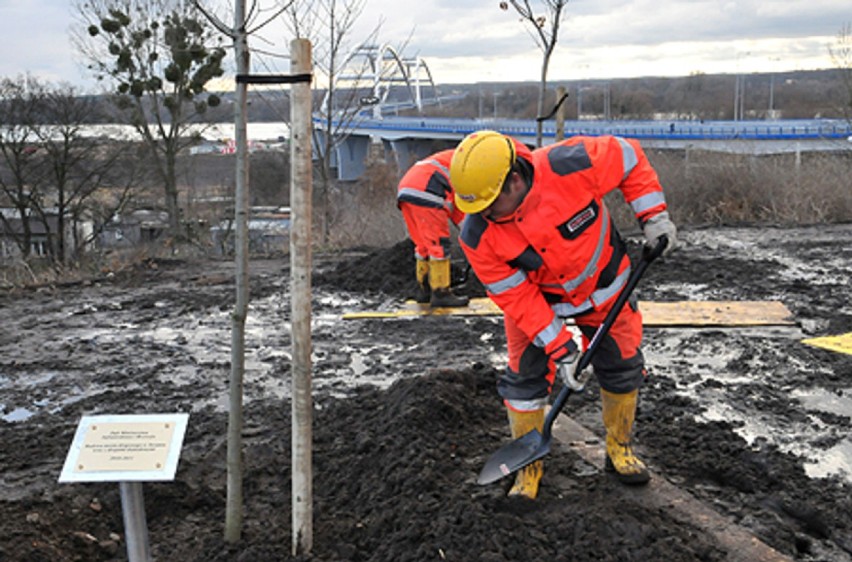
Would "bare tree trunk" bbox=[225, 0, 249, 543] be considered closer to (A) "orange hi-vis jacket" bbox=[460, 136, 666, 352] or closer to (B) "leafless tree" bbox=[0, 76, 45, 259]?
(A) "orange hi-vis jacket" bbox=[460, 136, 666, 352]

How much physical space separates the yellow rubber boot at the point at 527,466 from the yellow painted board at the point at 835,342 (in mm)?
3382

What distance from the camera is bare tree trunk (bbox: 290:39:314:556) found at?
2740 mm

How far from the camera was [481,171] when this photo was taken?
11.3ft

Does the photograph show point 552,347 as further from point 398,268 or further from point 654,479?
point 398,268

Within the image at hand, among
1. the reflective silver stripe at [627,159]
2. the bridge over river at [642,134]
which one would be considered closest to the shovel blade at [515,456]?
the reflective silver stripe at [627,159]

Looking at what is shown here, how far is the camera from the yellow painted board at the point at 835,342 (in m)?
6.12

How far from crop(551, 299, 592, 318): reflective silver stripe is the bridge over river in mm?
16315

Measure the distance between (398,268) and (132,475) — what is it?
700cm

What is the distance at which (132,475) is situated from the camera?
2529mm

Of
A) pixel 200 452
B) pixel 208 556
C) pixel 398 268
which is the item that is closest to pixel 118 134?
pixel 398 268

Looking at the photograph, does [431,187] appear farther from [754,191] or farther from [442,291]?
[754,191]

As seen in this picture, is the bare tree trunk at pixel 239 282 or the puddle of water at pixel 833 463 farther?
the puddle of water at pixel 833 463

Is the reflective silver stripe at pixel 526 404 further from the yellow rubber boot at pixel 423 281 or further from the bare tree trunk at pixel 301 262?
the yellow rubber boot at pixel 423 281

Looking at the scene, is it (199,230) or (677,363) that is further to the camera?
(199,230)
